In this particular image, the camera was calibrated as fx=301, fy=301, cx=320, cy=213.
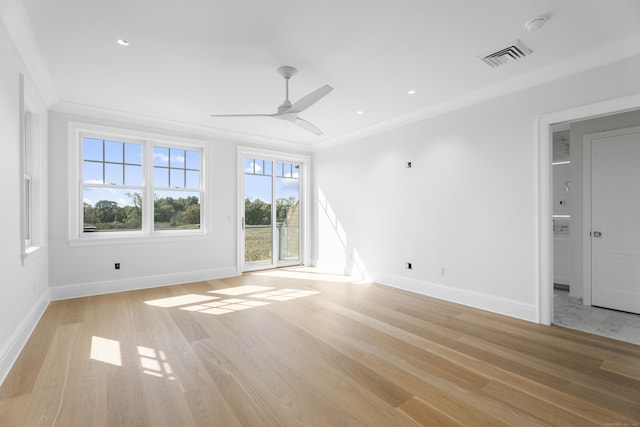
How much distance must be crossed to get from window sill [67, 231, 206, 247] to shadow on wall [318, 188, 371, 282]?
7.95 ft

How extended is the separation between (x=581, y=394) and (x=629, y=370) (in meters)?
0.69

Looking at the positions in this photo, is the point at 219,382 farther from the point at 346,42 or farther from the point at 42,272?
the point at 42,272

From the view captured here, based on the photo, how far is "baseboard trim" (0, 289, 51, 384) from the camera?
228 cm

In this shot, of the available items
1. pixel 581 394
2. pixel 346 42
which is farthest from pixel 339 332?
pixel 346 42

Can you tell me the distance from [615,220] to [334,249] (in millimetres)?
4198

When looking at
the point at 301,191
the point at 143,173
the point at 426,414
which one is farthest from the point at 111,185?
the point at 426,414

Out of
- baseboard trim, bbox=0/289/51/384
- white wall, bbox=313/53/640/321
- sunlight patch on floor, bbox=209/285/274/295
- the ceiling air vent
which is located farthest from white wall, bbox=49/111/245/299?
the ceiling air vent

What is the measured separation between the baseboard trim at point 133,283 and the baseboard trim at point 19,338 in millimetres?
392

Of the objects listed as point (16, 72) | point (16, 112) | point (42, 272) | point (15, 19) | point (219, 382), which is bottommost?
point (219, 382)

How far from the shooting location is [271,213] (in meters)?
6.38

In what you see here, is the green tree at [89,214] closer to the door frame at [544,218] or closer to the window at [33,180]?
the window at [33,180]

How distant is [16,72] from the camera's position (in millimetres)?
2682

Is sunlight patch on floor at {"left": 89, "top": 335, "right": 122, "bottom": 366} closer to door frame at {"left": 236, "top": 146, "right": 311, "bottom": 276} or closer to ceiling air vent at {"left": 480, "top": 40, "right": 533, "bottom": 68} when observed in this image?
door frame at {"left": 236, "top": 146, "right": 311, "bottom": 276}

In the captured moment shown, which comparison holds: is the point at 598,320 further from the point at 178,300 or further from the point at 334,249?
the point at 178,300
